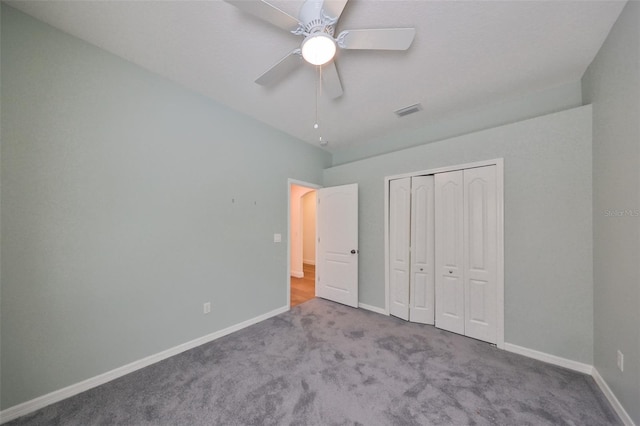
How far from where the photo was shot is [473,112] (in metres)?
2.84

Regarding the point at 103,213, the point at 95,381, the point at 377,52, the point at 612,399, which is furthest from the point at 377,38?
the point at 95,381

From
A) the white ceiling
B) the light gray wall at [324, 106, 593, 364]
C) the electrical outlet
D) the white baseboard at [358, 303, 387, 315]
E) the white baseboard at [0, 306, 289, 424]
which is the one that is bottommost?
the white baseboard at [358, 303, 387, 315]

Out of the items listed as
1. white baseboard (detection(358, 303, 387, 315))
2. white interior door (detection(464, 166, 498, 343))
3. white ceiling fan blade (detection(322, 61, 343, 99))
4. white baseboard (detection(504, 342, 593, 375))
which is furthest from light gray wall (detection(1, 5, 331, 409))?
white baseboard (detection(504, 342, 593, 375))

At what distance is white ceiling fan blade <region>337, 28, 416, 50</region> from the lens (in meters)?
1.41

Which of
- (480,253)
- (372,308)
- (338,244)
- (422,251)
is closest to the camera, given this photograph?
(480,253)

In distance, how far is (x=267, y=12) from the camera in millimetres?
1319

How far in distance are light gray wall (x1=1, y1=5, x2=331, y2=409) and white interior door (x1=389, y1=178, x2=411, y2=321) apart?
2.10m

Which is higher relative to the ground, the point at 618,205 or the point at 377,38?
the point at 377,38

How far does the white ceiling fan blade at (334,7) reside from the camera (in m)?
1.26

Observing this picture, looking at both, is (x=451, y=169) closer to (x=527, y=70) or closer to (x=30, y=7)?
(x=527, y=70)

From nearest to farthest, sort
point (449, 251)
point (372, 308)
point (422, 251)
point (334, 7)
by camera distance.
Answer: point (334, 7)
point (449, 251)
point (422, 251)
point (372, 308)

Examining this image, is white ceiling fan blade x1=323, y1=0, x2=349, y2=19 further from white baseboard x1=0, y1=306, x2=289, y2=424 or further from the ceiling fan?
white baseboard x1=0, y1=306, x2=289, y2=424

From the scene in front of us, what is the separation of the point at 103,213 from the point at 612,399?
426 centimetres

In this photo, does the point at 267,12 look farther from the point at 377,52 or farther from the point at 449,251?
the point at 449,251
